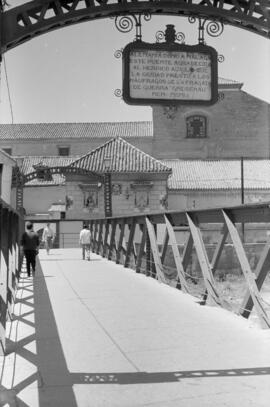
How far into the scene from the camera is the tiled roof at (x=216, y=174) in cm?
4521

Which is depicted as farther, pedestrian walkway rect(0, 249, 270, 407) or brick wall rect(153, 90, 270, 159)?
brick wall rect(153, 90, 270, 159)

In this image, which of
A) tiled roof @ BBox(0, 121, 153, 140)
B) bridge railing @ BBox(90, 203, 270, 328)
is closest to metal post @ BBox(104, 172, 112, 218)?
bridge railing @ BBox(90, 203, 270, 328)

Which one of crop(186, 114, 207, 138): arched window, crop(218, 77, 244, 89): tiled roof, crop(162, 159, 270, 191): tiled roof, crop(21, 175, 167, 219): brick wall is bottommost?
crop(21, 175, 167, 219): brick wall

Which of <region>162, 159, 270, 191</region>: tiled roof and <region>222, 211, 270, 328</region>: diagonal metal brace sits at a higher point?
<region>162, 159, 270, 191</region>: tiled roof

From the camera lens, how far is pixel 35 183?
49.0m

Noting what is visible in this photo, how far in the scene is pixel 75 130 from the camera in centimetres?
5991

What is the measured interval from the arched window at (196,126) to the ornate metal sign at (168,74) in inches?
1830

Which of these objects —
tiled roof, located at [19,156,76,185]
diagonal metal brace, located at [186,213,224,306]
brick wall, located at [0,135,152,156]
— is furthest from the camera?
brick wall, located at [0,135,152,156]

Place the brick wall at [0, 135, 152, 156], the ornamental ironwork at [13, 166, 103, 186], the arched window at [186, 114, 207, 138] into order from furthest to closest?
the brick wall at [0, 135, 152, 156] < the arched window at [186, 114, 207, 138] < the ornamental ironwork at [13, 166, 103, 186]

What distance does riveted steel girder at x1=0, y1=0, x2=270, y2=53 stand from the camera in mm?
5941

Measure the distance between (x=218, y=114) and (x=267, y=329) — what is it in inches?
1882

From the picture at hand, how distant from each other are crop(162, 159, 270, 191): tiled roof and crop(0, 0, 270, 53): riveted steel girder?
3749 centimetres

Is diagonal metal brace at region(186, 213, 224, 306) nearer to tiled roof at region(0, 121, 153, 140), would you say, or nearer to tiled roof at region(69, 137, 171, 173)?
tiled roof at region(69, 137, 171, 173)

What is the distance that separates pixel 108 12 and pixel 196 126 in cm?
4698
